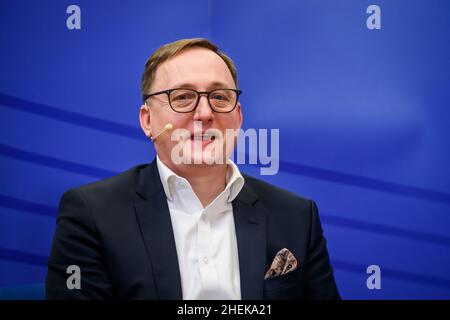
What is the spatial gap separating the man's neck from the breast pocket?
0.36 meters

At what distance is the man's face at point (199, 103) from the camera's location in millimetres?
1641

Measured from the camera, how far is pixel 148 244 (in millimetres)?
1538

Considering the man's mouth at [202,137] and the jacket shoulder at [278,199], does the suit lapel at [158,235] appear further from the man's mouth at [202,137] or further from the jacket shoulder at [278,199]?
the jacket shoulder at [278,199]

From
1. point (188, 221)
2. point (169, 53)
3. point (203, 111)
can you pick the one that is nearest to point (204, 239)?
point (188, 221)

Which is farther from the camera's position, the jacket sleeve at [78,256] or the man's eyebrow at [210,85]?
the man's eyebrow at [210,85]

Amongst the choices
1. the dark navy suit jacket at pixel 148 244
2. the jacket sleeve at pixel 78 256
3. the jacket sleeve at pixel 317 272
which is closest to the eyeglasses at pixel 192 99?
the dark navy suit jacket at pixel 148 244

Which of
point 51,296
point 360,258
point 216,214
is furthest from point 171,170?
point 360,258

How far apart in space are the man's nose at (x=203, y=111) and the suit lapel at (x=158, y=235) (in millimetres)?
278

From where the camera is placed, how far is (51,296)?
1527mm

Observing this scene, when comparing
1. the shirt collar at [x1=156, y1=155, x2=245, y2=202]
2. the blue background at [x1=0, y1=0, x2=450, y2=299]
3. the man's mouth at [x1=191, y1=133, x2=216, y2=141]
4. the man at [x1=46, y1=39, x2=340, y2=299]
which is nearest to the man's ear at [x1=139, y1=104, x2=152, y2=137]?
the man at [x1=46, y1=39, x2=340, y2=299]

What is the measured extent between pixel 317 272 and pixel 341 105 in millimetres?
1053

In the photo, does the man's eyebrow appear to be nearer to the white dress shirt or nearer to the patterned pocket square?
the white dress shirt

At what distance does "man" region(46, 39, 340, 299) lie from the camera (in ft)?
4.98
